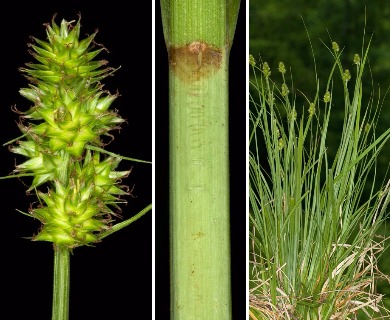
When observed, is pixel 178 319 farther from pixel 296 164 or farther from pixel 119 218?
pixel 296 164

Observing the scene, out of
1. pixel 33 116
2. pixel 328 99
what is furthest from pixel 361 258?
pixel 33 116

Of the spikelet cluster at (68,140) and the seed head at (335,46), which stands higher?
the seed head at (335,46)

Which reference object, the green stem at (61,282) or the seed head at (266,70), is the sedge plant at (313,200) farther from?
the green stem at (61,282)

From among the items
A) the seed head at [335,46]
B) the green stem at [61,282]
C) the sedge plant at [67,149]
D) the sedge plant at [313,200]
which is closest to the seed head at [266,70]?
the sedge plant at [313,200]

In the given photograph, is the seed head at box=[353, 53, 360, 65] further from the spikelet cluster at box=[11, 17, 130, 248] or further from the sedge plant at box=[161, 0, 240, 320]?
the spikelet cluster at box=[11, 17, 130, 248]

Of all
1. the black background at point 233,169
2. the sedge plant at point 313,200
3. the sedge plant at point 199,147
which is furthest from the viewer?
the sedge plant at point 313,200

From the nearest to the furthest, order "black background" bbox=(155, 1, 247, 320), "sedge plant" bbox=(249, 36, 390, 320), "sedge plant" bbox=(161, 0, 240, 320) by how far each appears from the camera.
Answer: "sedge plant" bbox=(161, 0, 240, 320), "black background" bbox=(155, 1, 247, 320), "sedge plant" bbox=(249, 36, 390, 320)

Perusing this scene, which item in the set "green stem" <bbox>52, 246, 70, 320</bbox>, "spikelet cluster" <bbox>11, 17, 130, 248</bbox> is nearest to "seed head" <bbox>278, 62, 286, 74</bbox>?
"spikelet cluster" <bbox>11, 17, 130, 248</bbox>

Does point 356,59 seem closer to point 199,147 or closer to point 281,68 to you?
point 281,68
